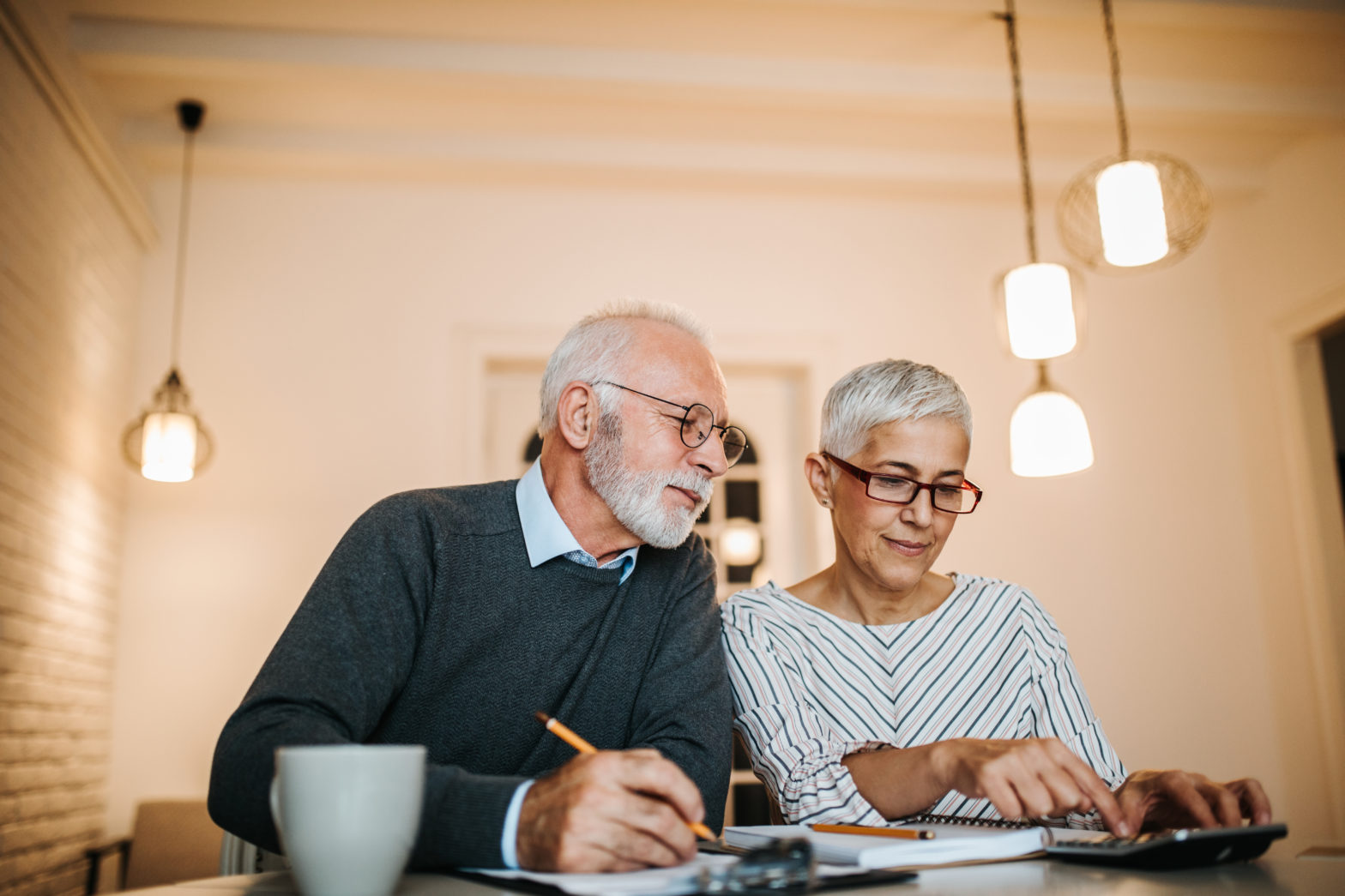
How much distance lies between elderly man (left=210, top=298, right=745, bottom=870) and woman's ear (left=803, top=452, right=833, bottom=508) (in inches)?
7.9

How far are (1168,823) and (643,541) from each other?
761 millimetres

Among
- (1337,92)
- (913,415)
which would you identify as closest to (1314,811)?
(1337,92)

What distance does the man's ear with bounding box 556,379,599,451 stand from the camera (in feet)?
5.06

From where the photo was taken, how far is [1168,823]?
1.16 metres

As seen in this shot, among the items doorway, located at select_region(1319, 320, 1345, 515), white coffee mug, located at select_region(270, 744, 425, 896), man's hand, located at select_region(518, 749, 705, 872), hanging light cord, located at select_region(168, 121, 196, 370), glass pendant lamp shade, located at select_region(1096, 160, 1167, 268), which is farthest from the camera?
doorway, located at select_region(1319, 320, 1345, 515)

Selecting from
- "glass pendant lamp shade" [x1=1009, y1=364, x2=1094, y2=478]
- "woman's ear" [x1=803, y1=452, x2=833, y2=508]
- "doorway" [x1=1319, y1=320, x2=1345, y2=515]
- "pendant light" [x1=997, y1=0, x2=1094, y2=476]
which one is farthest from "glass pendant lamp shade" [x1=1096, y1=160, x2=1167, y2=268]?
"doorway" [x1=1319, y1=320, x2=1345, y2=515]

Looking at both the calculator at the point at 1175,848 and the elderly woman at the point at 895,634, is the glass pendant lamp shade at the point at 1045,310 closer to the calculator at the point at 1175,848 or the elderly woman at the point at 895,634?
the elderly woman at the point at 895,634

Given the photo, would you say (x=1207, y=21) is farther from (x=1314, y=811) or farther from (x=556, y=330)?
(x=1314, y=811)

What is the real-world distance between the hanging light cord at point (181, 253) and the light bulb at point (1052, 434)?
10.3ft

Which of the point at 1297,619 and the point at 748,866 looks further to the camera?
the point at 1297,619

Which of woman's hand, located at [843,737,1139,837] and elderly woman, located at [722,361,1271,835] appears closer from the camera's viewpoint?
woman's hand, located at [843,737,1139,837]

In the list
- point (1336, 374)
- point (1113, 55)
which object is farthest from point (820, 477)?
point (1336, 374)

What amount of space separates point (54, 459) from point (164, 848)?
137cm

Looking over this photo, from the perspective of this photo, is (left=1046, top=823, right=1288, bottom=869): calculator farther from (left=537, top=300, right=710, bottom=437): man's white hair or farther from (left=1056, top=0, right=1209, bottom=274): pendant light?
(left=1056, top=0, right=1209, bottom=274): pendant light
